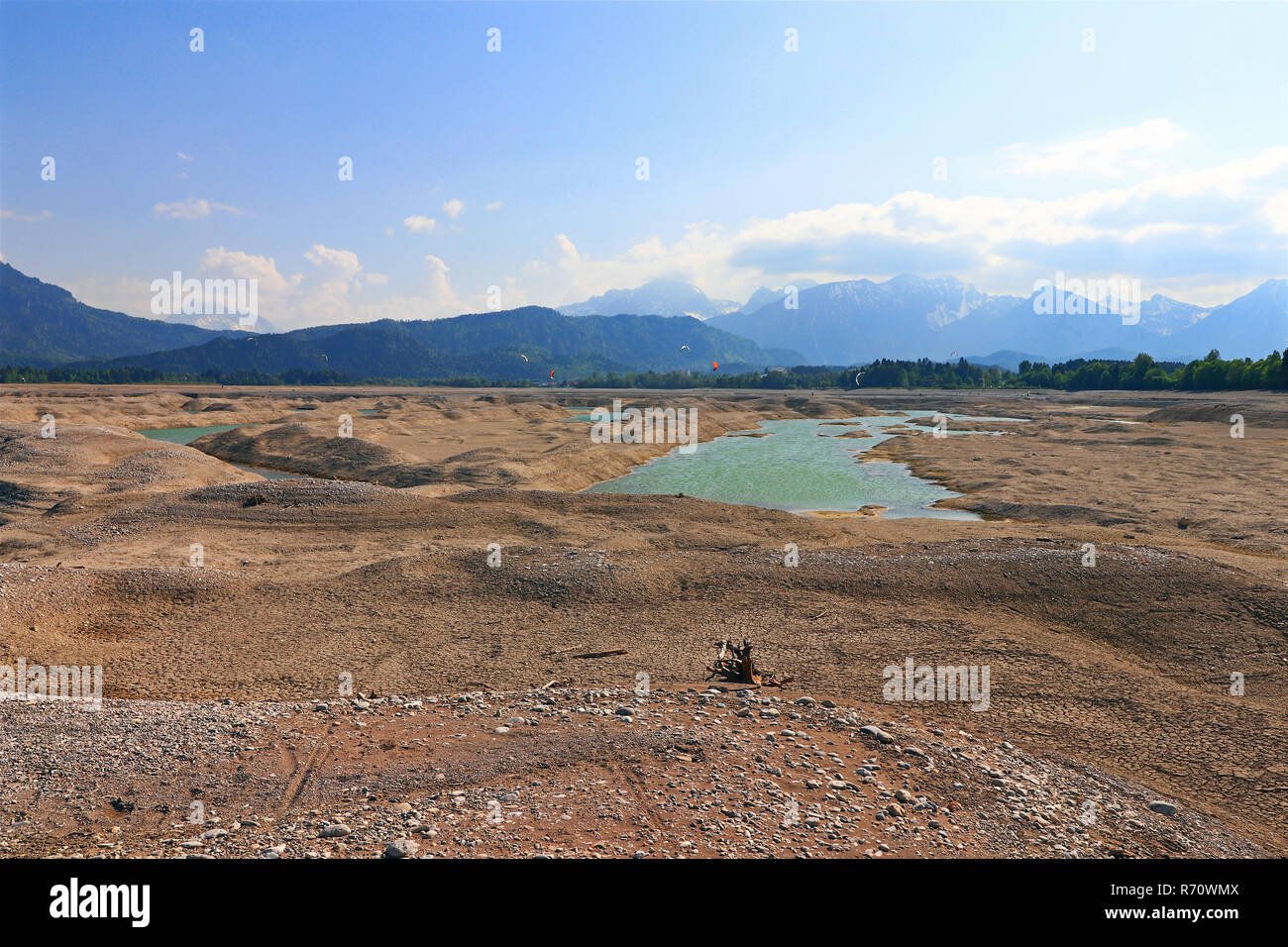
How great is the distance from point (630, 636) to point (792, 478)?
3600 centimetres

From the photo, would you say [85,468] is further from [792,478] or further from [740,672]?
[792,478]

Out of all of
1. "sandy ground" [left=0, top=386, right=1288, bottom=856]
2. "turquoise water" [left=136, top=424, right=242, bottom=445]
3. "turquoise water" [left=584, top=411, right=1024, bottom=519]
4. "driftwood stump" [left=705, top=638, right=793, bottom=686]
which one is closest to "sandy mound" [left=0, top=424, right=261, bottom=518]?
"sandy ground" [left=0, top=386, right=1288, bottom=856]

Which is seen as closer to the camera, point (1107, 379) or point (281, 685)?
point (281, 685)

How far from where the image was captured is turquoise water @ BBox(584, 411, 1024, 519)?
4194cm

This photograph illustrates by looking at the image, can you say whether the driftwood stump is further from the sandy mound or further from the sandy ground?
the sandy mound

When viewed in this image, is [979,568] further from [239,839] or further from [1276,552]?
[239,839]

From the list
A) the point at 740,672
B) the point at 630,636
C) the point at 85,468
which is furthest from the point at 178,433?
the point at 740,672

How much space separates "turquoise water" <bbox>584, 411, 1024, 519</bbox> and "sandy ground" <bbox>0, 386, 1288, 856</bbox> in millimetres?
5018

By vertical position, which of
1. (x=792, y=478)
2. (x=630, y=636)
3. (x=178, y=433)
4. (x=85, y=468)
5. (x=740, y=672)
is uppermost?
(x=178, y=433)

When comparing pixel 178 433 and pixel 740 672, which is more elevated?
pixel 178 433

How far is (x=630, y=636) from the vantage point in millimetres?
17875
